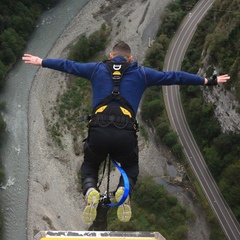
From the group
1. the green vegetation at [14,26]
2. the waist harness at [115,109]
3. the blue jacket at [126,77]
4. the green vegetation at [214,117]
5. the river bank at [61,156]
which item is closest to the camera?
the waist harness at [115,109]

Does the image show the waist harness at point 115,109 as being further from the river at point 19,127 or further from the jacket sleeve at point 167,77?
the river at point 19,127

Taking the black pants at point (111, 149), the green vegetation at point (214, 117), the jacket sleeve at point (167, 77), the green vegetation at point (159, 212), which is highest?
the jacket sleeve at point (167, 77)

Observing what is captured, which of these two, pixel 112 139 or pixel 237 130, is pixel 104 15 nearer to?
pixel 237 130

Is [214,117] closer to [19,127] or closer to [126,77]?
[19,127]

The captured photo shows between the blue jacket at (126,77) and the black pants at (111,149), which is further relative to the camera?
the blue jacket at (126,77)

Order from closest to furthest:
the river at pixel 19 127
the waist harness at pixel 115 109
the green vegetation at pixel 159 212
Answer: the waist harness at pixel 115 109
the green vegetation at pixel 159 212
the river at pixel 19 127

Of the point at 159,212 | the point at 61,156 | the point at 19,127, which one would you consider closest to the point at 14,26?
the point at 19,127

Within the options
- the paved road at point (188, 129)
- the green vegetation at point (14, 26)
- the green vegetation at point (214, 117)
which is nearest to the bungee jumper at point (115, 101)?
the green vegetation at point (214, 117)
